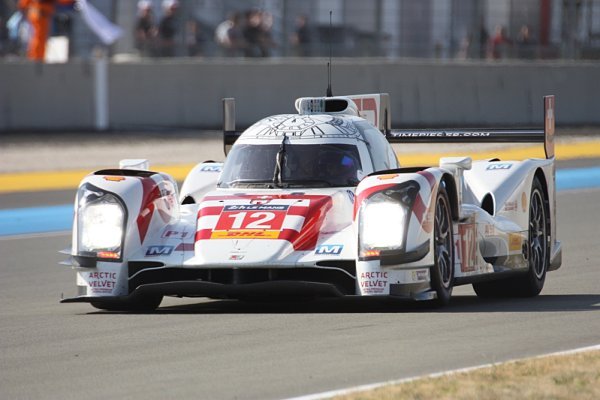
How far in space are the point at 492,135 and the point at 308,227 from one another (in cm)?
287

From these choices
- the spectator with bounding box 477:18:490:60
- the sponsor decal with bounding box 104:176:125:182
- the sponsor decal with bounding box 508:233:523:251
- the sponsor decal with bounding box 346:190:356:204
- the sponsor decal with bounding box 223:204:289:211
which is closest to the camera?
the sponsor decal with bounding box 223:204:289:211

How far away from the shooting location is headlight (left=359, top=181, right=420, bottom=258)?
29.2 feet

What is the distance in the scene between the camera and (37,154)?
24719 millimetres

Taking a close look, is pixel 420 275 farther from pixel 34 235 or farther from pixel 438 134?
pixel 34 235

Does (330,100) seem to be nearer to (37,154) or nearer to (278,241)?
(278,241)

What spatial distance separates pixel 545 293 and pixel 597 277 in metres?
0.90

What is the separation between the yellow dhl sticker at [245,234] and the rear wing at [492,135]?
9.30 ft

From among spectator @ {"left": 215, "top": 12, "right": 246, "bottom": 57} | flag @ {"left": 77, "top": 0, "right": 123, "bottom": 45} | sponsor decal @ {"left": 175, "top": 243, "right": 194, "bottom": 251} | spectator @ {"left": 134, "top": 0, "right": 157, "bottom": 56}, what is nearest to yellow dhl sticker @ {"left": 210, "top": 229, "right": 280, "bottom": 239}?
sponsor decal @ {"left": 175, "top": 243, "right": 194, "bottom": 251}

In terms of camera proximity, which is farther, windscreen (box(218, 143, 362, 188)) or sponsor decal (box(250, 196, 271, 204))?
windscreen (box(218, 143, 362, 188))

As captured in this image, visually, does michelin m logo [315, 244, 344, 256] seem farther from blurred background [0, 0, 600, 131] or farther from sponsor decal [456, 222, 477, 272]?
blurred background [0, 0, 600, 131]

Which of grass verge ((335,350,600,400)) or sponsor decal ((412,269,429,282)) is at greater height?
sponsor decal ((412,269,429,282))

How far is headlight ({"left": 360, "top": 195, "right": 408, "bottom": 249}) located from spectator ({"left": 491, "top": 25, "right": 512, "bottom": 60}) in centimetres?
1831

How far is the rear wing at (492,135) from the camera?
444 inches

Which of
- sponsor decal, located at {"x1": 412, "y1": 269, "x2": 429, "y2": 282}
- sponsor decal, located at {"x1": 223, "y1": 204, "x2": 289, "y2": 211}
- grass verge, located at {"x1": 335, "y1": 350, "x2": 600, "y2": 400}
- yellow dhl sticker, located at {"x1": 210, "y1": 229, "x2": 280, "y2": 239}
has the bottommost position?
grass verge, located at {"x1": 335, "y1": 350, "x2": 600, "y2": 400}
